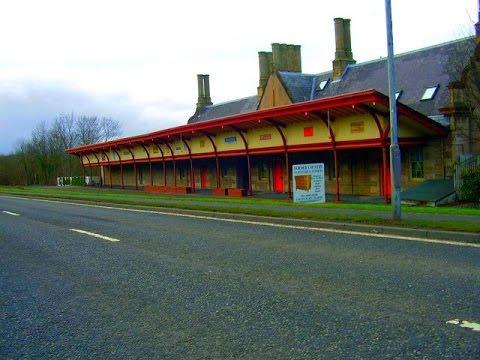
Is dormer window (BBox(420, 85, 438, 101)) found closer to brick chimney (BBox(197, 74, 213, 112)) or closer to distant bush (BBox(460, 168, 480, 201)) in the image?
distant bush (BBox(460, 168, 480, 201))

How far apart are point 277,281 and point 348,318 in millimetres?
1784

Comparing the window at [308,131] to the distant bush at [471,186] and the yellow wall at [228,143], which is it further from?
the distant bush at [471,186]

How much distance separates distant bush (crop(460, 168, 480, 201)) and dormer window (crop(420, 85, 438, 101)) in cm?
673

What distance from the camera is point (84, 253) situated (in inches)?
380

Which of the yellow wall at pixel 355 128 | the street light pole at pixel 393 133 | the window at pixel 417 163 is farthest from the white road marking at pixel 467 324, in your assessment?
the window at pixel 417 163

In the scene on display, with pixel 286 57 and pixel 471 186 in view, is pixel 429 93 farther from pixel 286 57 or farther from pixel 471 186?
pixel 286 57

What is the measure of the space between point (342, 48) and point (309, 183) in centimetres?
1854

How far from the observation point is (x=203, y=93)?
176 feet

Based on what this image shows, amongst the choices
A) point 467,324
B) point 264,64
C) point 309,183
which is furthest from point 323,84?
point 467,324

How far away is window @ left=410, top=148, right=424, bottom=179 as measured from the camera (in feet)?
79.1

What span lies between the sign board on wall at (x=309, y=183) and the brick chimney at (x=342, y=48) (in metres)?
17.0

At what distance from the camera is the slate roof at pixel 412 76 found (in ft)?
79.4

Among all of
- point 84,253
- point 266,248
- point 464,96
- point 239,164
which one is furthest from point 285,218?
point 239,164

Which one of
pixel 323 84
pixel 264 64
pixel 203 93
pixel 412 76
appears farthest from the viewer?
pixel 203 93
